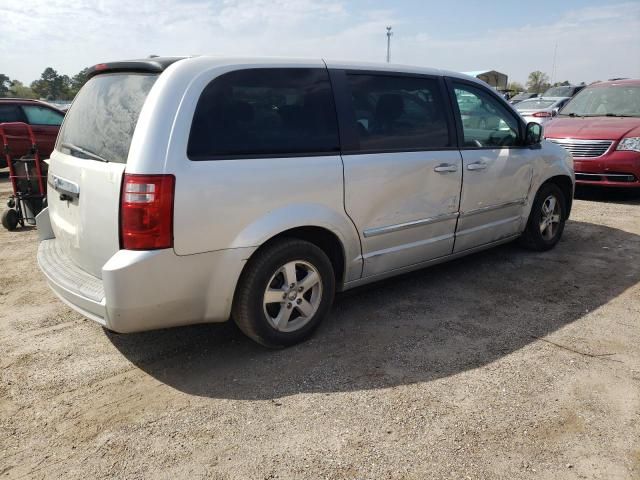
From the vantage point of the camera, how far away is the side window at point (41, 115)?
35.7 ft

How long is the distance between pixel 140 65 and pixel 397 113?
1.81 meters

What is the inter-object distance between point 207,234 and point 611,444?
2268mm

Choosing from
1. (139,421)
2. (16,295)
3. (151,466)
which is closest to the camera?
(151,466)

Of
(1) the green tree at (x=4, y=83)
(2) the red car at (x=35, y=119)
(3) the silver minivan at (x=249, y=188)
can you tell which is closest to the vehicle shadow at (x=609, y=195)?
(3) the silver minivan at (x=249, y=188)

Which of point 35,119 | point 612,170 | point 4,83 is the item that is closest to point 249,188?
point 612,170

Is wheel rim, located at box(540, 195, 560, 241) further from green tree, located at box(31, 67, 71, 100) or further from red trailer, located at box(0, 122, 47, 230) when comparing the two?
green tree, located at box(31, 67, 71, 100)

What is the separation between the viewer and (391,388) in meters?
2.99

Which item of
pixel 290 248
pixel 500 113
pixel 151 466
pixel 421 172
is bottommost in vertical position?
pixel 151 466

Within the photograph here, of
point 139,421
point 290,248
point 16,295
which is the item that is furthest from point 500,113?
point 16,295

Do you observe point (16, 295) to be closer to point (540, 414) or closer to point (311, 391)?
point (311, 391)

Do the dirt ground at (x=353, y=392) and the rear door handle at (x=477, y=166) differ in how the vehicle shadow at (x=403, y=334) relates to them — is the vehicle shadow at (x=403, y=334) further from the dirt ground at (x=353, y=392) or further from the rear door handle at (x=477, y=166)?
the rear door handle at (x=477, y=166)

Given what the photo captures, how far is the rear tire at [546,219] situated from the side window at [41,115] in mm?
9547

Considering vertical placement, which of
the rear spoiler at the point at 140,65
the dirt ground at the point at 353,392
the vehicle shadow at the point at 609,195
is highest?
the rear spoiler at the point at 140,65

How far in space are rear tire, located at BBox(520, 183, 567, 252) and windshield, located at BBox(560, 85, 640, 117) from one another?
4.18 metres
